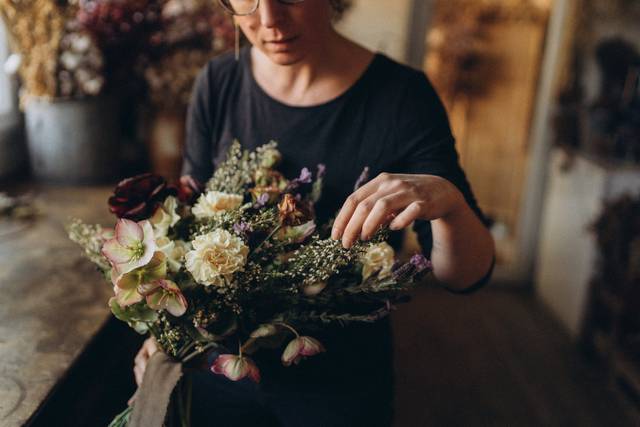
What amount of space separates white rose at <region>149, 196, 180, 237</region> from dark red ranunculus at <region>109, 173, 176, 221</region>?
1 centimetres

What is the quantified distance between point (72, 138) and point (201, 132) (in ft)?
2.81

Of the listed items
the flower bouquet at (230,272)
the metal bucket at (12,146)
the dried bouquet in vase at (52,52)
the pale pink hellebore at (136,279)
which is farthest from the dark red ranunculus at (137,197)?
the metal bucket at (12,146)

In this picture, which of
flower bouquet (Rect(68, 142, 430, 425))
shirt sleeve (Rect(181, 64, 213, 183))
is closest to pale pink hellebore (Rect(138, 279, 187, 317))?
flower bouquet (Rect(68, 142, 430, 425))

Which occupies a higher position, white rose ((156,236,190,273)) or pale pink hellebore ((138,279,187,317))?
white rose ((156,236,190,273))

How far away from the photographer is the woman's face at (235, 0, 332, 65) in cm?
96

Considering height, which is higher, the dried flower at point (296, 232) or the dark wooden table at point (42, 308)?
the dried flower at point (296, 232)

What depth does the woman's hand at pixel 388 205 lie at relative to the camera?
74 centimetres

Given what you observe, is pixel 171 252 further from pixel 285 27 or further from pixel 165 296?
pixel 285 27

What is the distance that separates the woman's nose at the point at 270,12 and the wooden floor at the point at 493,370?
176 cm

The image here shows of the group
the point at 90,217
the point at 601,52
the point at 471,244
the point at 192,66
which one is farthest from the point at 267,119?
the point at 601,52

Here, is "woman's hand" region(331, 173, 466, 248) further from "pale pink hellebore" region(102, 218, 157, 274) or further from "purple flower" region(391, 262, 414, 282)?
"pale pink hellebore" region(102, 218, 157, 274)

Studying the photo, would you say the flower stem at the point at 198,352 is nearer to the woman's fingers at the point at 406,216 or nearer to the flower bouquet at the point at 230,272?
the flower bouquet at the point at 230,272

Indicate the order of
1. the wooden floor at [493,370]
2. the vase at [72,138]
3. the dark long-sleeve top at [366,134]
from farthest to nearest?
the wooden floor at [493,370]
the vase at [72,138]
the dark long-sleeve top at [366,134]

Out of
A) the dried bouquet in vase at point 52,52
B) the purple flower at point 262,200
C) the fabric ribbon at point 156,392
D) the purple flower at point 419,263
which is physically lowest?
the fabric ribbon at point 156,392
